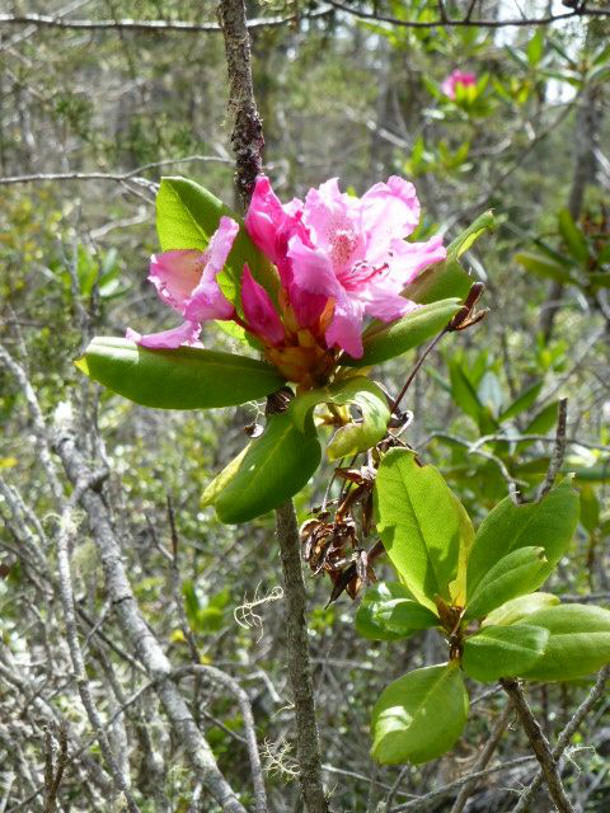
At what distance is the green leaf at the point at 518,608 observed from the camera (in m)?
1.03

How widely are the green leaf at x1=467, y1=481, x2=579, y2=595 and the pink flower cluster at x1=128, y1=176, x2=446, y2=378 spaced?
0.27 meters

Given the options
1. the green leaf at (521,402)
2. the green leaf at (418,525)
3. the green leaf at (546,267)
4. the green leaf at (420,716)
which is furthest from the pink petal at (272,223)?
the green leaf at (546,267)

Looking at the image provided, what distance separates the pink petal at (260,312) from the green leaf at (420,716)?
1.39ft

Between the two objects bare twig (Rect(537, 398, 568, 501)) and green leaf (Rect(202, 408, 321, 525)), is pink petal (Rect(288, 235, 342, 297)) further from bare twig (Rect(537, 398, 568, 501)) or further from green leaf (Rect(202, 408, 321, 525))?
bare twig (Rect(537, 398, 568, 501))

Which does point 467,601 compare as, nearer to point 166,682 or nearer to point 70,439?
point 166,682

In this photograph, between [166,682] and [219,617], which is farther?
[219,617]

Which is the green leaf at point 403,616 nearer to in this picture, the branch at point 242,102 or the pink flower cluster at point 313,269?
the pink flower cluster at point 313,269

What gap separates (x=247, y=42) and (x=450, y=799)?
183 cm

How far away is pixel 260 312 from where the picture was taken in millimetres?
1041

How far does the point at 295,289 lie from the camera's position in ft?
3.38

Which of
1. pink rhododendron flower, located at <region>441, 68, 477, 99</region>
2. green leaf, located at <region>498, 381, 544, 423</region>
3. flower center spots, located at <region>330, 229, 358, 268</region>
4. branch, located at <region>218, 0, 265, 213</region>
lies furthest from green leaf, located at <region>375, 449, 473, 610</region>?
pink rhododendron flower, located at <region>441, 68, 477, 99</region>

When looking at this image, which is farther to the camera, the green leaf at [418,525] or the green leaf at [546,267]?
the green leaf at [546,267]

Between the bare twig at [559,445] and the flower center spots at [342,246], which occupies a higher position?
the flower center spots at [342,246]

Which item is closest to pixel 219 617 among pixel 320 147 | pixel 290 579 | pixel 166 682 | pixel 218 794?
pixel 166 682
